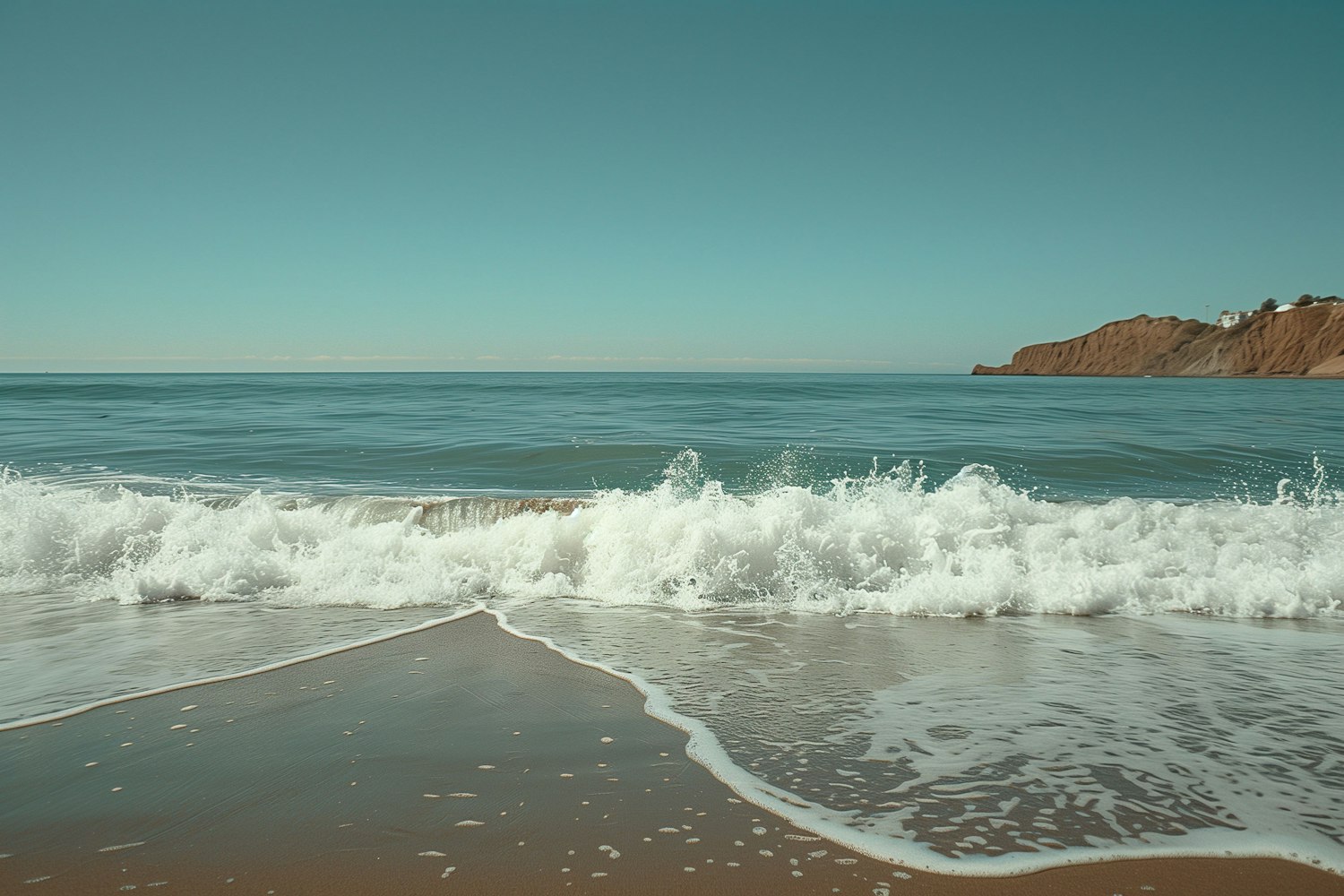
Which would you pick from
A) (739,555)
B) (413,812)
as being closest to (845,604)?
Result: (739,555)

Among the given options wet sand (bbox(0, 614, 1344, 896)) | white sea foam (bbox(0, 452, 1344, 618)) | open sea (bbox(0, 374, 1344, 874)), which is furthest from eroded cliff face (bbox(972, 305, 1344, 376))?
wet sand (bbox(0, 614, 1344, 896))

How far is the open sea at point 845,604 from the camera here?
321 cm

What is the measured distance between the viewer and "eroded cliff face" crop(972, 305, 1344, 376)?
7669cm

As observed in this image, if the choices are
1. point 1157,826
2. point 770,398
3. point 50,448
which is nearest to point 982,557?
point 1157,826

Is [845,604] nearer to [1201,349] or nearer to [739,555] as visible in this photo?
[739,555]

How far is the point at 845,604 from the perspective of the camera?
6.64 meters

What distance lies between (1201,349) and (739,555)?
4237 inches

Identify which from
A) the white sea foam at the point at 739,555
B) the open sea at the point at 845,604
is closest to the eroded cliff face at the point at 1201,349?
the open sea at the point at 845,604

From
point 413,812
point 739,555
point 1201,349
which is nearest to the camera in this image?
point 413,812

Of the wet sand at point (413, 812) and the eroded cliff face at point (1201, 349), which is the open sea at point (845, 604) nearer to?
the wet sand at point (413, 812)

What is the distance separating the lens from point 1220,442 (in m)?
15.6

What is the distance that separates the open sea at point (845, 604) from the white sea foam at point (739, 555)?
0.03 m

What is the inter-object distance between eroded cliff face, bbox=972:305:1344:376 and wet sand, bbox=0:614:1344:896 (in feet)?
289

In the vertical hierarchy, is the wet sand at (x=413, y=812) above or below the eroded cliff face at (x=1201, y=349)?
below
